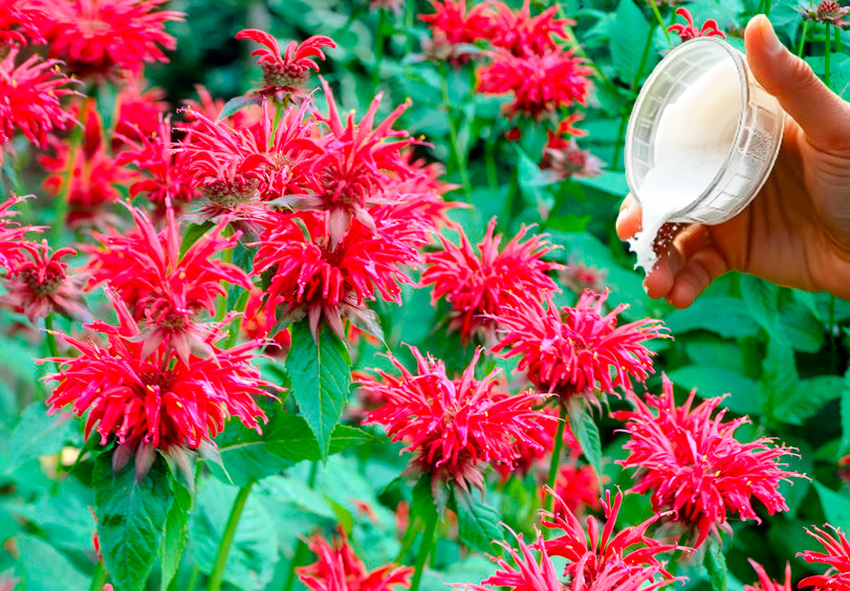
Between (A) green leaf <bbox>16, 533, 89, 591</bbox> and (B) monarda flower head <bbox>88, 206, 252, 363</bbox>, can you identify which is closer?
(B) monarda flower head <bbox>88, 206, 252, 363</bbox>

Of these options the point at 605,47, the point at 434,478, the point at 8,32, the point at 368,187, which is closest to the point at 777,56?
the point at 368,187

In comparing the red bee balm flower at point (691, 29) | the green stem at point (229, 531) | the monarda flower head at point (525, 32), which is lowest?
the green stem at point (229, 531)

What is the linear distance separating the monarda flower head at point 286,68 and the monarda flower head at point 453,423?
29 cm

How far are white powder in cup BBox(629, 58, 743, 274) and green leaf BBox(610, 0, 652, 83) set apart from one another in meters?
0.57

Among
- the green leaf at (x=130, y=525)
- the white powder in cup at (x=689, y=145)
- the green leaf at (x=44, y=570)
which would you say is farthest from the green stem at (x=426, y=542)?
the green leaf at (x=44, y=570)

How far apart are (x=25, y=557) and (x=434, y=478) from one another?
1.89 feet

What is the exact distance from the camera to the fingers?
1.10 metres

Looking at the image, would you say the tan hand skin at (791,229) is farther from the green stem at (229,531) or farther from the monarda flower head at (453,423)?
the green stem at (229,531)

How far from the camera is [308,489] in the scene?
122 cm

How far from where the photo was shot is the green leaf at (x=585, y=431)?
929 millimetres

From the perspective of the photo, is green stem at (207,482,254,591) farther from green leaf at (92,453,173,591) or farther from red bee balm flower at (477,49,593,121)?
red bee balm flower at (477,49,593,121)

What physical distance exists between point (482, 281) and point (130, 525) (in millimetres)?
505

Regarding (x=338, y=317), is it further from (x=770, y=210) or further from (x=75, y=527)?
(x=770, y=210)

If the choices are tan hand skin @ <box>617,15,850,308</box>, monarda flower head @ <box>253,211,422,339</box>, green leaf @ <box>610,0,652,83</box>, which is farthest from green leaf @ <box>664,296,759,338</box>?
monarda flower head @ <box>253,211,422,339</box>
